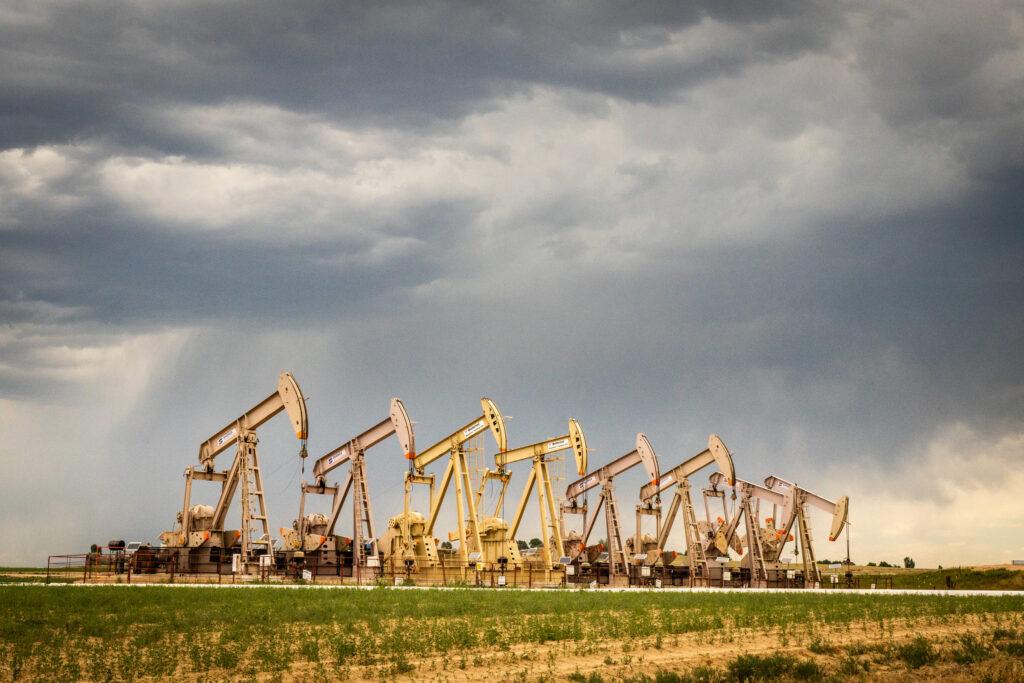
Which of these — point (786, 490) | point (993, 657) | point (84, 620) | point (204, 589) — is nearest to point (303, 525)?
point (204, 589)

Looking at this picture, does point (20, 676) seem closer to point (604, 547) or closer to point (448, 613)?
point (448, 613)

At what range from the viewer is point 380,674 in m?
17.5

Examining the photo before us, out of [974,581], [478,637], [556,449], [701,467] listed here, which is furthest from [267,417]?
[974,581]

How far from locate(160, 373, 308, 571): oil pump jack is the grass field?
19.5m

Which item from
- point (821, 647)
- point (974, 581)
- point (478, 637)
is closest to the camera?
point (821, 647)

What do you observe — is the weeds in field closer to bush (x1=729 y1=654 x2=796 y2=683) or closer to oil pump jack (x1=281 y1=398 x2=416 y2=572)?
bush (x1=729 y1=654 x2=796 y2=683)

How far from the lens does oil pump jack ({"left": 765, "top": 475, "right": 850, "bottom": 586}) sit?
57.1 m

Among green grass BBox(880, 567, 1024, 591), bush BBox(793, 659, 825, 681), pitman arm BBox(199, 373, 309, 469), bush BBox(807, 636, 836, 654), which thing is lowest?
green grass BBox(880, 567, 1024, 591)

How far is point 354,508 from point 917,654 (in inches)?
1381

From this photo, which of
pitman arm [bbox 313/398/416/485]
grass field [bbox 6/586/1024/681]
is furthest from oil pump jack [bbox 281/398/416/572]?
grass field [bbox 6/586/1024/681]

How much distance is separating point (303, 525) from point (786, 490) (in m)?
27.3

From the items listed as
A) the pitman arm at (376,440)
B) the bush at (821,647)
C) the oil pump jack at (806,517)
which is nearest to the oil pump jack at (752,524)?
the oil pump jack at (806,517)

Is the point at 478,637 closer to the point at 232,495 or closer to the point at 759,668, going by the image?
the point at 759,668

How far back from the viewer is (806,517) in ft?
193
